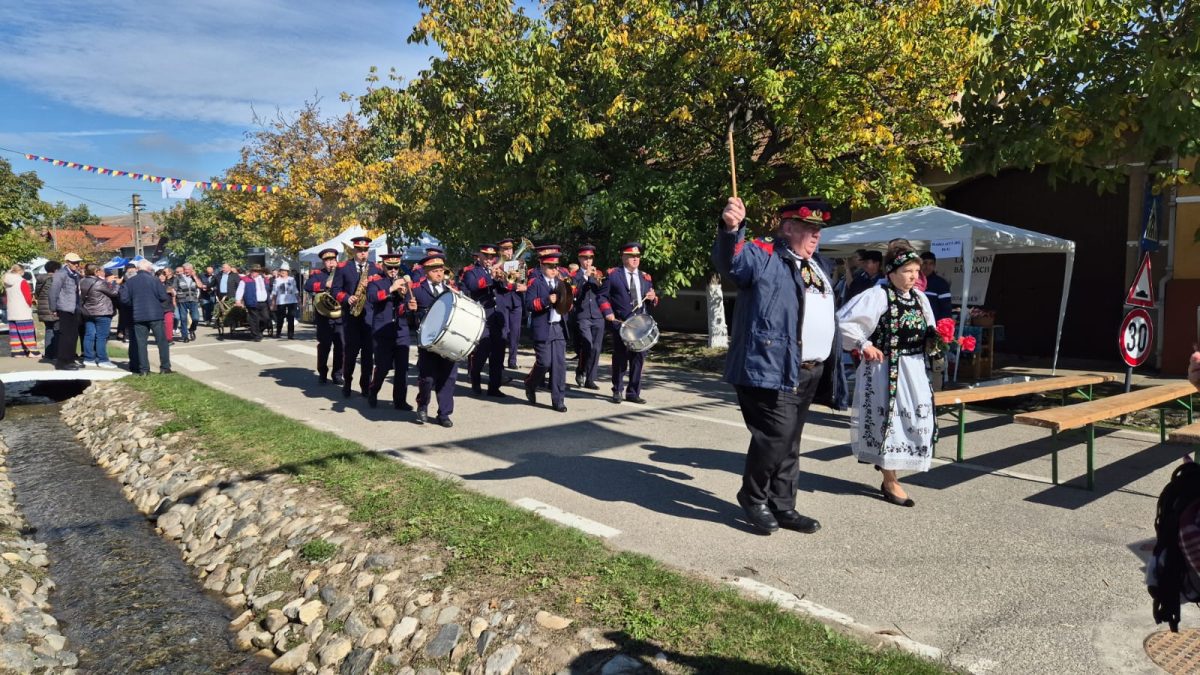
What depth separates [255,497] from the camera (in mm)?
6238

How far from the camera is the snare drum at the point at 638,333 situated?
372 inches

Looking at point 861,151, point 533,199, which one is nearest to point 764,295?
point 861,151

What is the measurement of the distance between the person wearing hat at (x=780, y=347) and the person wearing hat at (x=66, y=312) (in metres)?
12.6

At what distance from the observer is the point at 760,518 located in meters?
4.85

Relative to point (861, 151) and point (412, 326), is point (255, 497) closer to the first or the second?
point (412, 326)

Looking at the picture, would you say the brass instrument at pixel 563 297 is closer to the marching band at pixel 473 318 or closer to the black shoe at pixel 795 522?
the marching band at pixel 473 318

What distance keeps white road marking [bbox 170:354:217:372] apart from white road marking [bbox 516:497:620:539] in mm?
10410

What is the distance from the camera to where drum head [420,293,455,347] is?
7762 millimetres

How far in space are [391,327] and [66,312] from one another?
7575 millimetres

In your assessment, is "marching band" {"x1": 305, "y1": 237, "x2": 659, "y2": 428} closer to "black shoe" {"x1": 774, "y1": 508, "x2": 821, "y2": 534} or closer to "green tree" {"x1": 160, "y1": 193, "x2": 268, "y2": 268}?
"black shoe" {"x1": 774, "y1": 508, "x2": 821, "y2": 534}

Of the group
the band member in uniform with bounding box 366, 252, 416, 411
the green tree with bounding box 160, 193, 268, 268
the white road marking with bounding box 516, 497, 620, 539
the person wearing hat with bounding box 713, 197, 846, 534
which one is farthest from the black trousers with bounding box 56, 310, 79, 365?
the green tree with bounding box 160, 193, 268, 268

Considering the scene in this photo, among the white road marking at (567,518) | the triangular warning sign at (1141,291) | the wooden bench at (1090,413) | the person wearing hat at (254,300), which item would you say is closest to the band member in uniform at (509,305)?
the white road marking at (567,518)

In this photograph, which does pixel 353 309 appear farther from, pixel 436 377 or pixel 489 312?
pixel 436 377

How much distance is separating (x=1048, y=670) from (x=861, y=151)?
11.2 m
